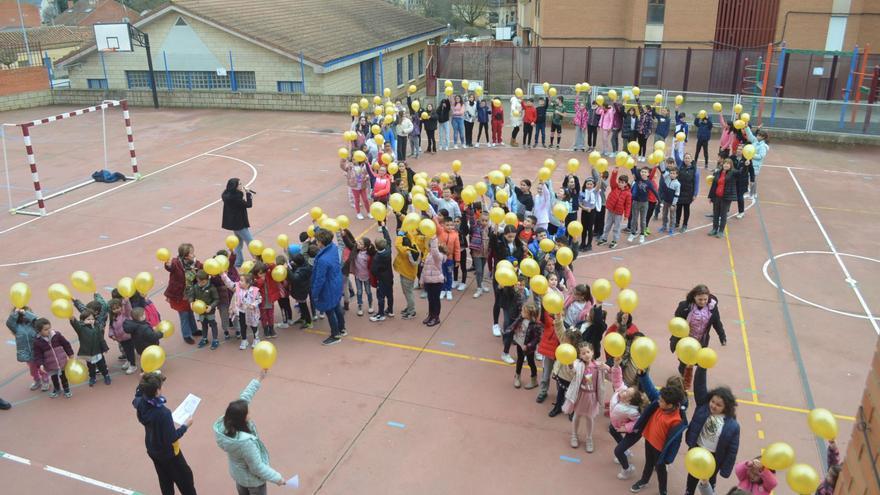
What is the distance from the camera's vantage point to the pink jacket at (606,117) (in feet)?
57.5

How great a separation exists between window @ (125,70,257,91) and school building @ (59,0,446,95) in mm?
44

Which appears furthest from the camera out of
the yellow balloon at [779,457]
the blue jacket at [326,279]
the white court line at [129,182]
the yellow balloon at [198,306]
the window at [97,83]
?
the window at [97,83]

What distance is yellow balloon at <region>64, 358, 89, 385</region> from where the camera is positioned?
24.8ft

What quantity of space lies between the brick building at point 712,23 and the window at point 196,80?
13.3 metres

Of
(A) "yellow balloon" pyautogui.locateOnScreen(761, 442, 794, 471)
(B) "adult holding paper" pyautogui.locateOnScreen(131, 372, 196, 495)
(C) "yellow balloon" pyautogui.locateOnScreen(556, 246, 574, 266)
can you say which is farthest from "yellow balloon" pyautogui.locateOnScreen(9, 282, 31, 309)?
(A) "yellow balloon" pyautogui.locateOnScreen(761, 442, 794, 471)

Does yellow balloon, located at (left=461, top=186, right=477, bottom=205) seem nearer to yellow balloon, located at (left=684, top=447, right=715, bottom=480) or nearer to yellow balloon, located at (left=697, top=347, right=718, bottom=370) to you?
yellow balloon, located at (left=697, top=347, right=718, bottom=370)

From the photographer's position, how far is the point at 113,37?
26.9 m

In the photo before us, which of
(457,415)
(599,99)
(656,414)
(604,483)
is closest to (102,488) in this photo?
(457,415)

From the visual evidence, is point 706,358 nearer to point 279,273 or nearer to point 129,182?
point 279,273

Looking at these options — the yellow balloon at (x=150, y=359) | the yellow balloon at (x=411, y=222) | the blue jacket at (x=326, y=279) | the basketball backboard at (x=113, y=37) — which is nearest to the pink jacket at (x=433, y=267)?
the yellow balloon at (x=411, y=222)

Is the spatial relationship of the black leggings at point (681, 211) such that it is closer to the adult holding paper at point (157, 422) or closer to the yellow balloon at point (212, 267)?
the yellow balloon at point (212, 267)

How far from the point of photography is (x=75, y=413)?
24.7 feet

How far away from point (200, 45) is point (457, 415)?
2548 cm

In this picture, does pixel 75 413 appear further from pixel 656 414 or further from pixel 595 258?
pixel 595 258
